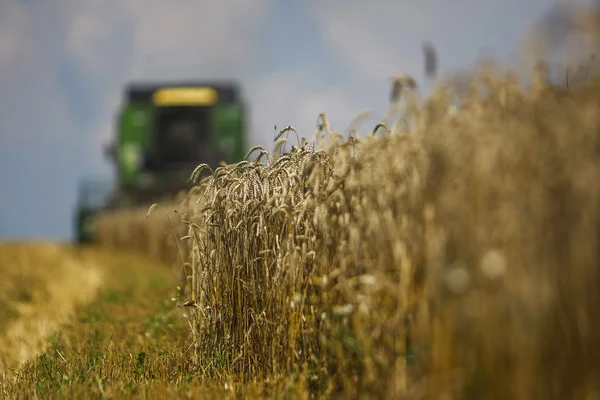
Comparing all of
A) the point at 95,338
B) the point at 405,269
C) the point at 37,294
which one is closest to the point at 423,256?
the point at 405,269

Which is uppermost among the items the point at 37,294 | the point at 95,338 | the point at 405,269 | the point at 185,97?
the point at 185,97

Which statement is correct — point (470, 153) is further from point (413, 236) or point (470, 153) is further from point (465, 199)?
point (413, 236)

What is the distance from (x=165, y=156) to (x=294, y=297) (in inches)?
668

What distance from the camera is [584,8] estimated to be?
2.82 meters

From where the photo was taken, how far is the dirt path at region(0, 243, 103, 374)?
6.78 metres

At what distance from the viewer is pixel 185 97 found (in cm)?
2022

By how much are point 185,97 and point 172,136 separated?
1.14 m

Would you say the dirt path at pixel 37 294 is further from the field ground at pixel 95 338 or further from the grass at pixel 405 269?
the grass at pixel 405 269

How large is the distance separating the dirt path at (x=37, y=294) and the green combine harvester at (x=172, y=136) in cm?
289

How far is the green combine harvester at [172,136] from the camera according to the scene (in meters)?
20.0

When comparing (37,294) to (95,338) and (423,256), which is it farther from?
(423,256)

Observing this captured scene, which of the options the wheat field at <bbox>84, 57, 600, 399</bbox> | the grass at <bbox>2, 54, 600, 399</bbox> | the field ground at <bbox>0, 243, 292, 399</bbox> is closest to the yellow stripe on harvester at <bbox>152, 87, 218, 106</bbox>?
the field ground at <bbox>0, 243, 292, 399</bbox>

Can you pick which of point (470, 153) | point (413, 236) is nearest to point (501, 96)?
point (470, 153)

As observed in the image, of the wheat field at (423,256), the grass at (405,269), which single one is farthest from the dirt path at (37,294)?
the wheat field at (423,256)
